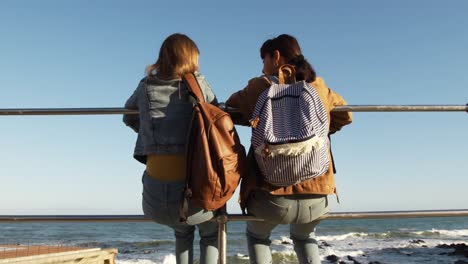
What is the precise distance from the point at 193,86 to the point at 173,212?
0.58m

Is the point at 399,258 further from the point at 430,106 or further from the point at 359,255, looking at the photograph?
the point at 430,106

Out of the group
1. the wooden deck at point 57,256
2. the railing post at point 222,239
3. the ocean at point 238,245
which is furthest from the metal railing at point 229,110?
the ocean at point 238,245

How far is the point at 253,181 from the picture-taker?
1899 millimetres

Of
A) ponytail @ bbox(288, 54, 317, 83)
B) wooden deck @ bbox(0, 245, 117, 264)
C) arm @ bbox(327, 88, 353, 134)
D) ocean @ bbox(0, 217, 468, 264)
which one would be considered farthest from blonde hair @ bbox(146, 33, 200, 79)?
ocean @ bbox(0, 217, 468, 264)

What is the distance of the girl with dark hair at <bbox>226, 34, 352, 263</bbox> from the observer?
6.17 feet

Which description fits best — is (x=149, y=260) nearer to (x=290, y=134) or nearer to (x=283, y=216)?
(x=283, y=216)

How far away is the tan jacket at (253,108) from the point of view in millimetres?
1866

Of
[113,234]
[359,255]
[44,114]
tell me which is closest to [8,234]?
[113,234]

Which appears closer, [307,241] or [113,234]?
[307,241]

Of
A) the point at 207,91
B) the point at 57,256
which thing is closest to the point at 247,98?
the point at 207,91

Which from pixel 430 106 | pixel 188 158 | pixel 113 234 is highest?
pixel 430 106

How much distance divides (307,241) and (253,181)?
1.64ft

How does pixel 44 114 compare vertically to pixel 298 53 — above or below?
below

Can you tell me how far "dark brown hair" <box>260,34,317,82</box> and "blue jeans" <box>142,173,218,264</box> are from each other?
77 cm
